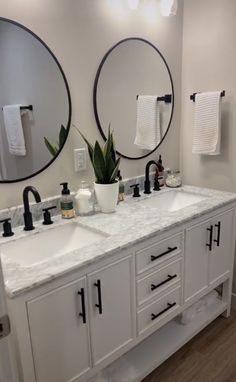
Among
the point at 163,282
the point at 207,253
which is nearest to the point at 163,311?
the point at 163,282

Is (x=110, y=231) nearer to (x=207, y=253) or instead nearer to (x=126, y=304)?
(x=126, y=304)

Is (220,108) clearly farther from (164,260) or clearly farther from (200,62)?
(164,260)

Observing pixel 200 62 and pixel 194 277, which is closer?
pixel 194 277

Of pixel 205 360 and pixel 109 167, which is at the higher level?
pixel 109 167

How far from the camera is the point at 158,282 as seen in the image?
157 centimetres

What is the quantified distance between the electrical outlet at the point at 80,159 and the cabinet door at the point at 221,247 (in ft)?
2.74

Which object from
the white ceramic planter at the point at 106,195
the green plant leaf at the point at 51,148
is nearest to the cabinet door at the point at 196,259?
the white ceramic planter at the point at 106,195

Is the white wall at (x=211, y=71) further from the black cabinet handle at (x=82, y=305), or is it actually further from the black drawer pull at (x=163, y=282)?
the black cabinet handle at (x=82, y=305)

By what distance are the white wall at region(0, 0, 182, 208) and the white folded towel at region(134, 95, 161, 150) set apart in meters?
0.20

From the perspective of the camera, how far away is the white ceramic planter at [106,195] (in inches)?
66.0

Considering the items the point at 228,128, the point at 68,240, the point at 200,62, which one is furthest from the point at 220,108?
the point at 68,240

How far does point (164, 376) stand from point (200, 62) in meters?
1.97

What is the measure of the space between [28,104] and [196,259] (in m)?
1.22

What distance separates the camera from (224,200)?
1.88 metres
